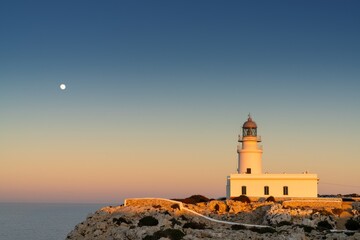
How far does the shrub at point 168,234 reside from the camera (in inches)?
1566

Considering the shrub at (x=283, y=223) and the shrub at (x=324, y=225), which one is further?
the shrub at (x=324, y=225)

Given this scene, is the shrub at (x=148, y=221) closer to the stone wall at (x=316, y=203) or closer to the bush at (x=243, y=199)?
the stone wall at (x=316, y=203)

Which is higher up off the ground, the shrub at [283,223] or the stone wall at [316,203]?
the stone wall at [316,203]

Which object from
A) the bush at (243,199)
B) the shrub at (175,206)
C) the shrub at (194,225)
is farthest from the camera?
the bush at (243,199)

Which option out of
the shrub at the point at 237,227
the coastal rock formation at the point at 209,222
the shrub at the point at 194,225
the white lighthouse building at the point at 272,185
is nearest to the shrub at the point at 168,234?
the coastal rock formation at the point at 209,222

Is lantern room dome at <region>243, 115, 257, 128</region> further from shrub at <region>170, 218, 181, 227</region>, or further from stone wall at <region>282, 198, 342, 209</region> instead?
shrub at <region>170, 218, 181, 227</region>

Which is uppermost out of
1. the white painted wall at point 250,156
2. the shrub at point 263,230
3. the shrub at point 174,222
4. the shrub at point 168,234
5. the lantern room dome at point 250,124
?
the lantern room dome at point 250,124

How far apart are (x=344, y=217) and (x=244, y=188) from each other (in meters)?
15.9

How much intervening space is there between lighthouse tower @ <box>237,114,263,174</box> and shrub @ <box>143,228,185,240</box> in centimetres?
2683

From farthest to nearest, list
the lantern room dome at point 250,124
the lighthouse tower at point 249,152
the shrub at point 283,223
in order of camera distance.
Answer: the lantern room dome at point 250,124
the lighthouse tower at point 249,152
the shrub at point 283,223

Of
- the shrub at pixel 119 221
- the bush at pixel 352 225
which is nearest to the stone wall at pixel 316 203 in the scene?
the bush at pixel 352 225

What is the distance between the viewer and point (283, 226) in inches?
1711

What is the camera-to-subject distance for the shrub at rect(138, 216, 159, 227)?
44.4m

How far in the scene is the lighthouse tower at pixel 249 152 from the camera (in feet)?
218
